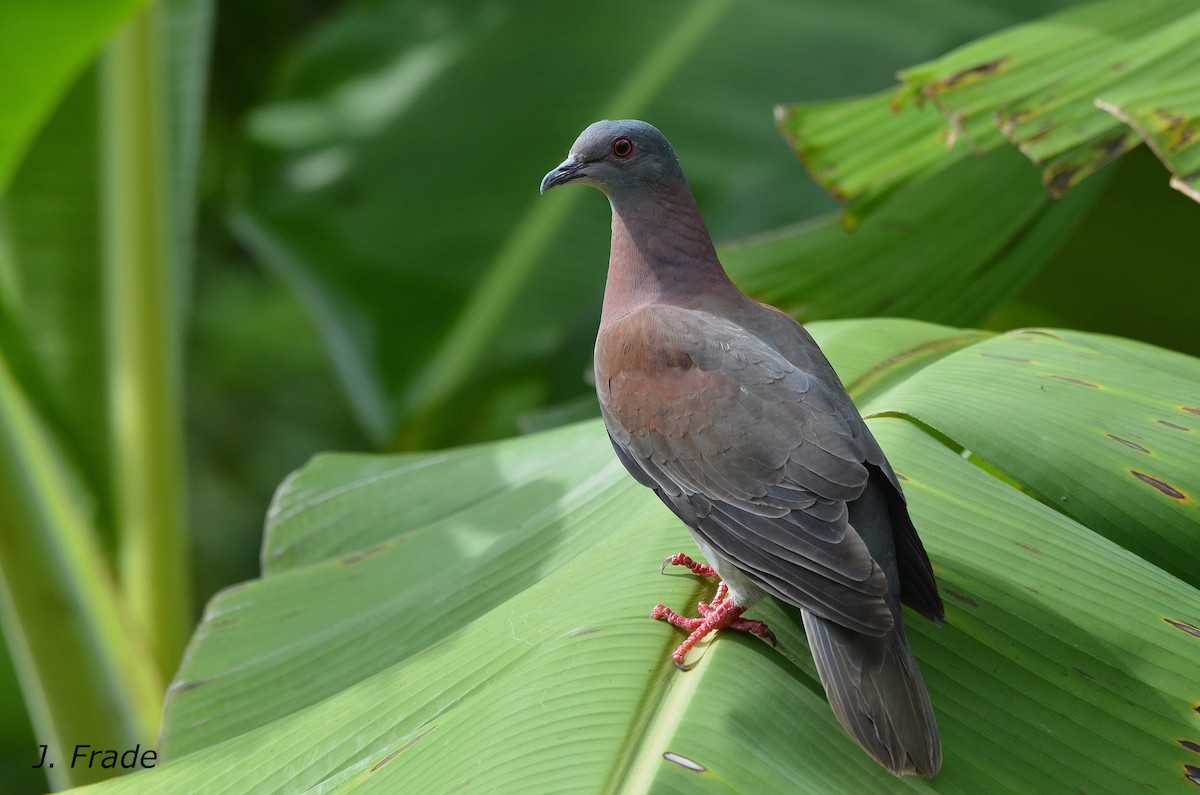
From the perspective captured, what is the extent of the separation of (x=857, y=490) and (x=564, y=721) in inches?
19.2

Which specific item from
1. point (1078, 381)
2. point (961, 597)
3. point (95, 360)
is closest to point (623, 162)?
point (1078, 381)

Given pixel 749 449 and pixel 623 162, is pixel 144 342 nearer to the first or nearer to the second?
pixel 623 162

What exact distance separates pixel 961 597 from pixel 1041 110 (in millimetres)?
894

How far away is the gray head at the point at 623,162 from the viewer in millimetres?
2064

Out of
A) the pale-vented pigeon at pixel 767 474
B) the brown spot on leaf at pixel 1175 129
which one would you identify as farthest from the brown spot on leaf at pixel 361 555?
the brown spot on leaf at pixel 1175 129

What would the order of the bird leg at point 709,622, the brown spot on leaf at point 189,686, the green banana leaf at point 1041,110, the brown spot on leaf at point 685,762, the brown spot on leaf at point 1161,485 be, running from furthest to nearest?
1. the brown spot on leaf at point 189,686
2. the green banana leaf at point 1041,110
3. the brown spot on leaf at point 1161,485
4. the bird leg at point 709,622
5. the brown spot on leaf at point 685,762

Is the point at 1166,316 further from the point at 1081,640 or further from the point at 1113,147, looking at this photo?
the point at 1081,640

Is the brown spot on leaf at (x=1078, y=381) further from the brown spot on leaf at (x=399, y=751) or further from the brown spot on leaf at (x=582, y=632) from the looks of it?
the brown spot on leaf at (x=399, y=751)

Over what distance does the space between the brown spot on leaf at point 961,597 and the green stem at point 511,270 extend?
8.16 feet

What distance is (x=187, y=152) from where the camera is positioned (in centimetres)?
329

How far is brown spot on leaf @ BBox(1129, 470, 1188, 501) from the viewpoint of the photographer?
5.46 ft

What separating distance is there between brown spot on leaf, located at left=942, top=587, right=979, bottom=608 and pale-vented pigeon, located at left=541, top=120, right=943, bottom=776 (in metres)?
0.09

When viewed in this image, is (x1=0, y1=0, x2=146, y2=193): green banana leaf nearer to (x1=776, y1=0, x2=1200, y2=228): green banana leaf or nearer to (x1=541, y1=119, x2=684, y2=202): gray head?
(x1=541, y1=119, x2=684, y2=202): gray head

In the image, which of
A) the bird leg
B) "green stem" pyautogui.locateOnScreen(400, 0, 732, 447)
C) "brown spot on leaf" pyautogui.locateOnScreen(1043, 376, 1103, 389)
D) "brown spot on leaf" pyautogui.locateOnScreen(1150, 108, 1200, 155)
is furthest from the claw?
"green stem" pyautogui.locateOnScreen(400, 0, 732, 447)
